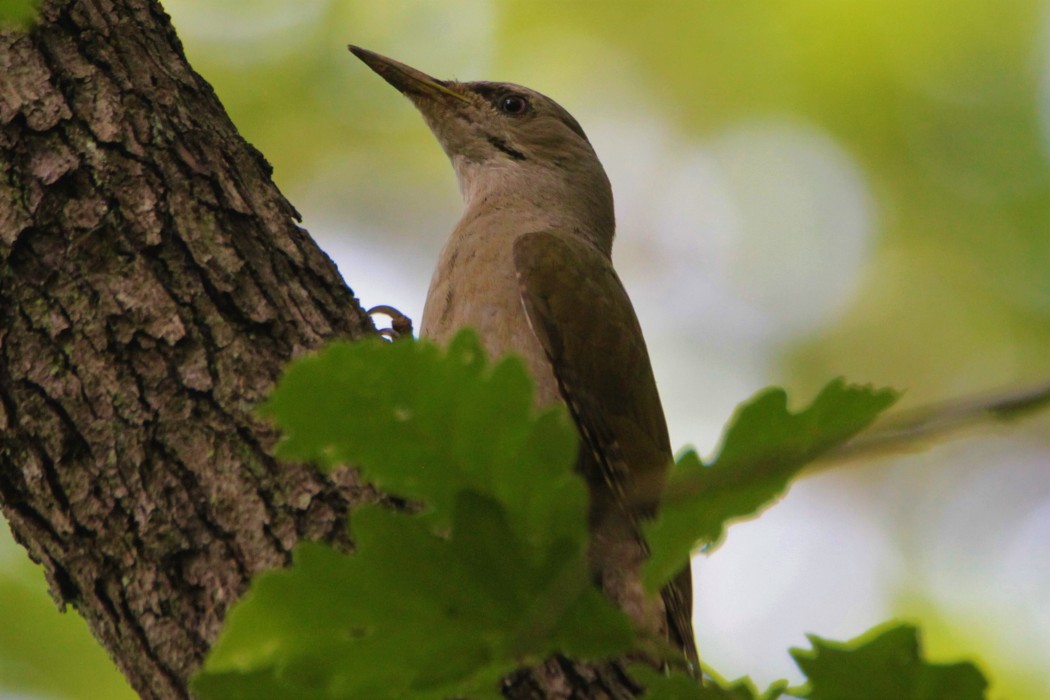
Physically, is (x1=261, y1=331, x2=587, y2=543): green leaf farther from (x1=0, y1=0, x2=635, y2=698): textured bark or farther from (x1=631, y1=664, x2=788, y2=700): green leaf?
(x1=0, y1=0, x2=635, y2=698): textured bark

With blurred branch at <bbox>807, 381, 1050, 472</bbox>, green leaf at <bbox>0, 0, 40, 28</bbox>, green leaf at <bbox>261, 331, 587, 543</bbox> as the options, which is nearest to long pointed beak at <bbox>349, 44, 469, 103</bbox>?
green leaf at <bbox>0, 0, 40, 28</bbox>

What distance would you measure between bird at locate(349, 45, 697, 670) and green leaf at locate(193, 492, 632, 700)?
2269mm

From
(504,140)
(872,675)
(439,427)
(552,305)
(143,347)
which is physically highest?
(504,140)

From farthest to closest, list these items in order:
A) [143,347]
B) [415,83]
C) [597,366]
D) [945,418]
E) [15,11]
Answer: [415,83] → [597,366] → [143,347] → [15,11] → [945,418]

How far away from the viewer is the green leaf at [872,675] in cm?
136

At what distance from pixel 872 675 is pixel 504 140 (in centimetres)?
519

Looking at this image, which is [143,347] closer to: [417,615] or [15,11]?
[15,11]

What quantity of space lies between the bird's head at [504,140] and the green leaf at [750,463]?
15.7 ft

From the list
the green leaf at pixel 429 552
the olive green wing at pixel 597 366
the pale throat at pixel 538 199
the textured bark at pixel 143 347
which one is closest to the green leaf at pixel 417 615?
the green leaf at pixel 429 552

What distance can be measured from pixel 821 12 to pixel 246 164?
24.5 ft

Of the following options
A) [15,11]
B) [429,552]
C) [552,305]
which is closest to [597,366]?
[552,305]

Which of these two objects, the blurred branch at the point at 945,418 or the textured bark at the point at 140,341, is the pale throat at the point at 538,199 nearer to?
the textured bark at the point at 140,341

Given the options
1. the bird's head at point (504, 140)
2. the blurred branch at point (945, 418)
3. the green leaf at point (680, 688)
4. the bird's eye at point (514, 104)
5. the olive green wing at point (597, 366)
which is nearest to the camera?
the blurred branch at point (945, 418)

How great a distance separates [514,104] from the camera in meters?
6.43
